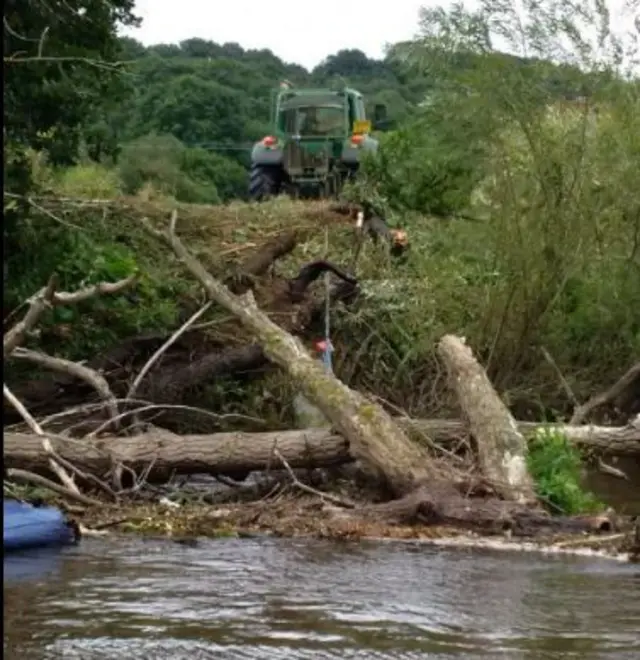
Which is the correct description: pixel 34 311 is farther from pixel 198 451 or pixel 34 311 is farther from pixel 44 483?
pixel 198 451

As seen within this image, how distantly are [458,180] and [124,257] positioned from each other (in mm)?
3720

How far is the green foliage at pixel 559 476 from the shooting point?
937 cm

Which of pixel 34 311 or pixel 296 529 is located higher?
pixel 34 311

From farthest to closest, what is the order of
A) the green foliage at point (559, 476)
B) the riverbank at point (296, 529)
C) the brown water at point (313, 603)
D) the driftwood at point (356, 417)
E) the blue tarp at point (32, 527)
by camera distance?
the green foliage at point (559, 476) → the driftwood at point (356, 417) → the riverbank at point (296, 529) → the blue tarp at point (32, 527) → the brown water at point (313, 603)

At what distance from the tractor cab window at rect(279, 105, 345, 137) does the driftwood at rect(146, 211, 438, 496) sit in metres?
11.2

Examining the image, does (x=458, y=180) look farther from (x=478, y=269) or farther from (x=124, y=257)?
(x=124, y=257)

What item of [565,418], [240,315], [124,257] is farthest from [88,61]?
[565,418]

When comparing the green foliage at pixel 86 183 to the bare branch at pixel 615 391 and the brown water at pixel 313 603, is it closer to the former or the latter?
the bare branch at pixel 615 391

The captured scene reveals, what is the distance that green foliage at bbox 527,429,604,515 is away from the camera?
937 centimetres

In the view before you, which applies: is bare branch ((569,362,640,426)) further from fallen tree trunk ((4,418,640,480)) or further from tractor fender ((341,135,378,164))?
tractor fender ((341,135,378,164))

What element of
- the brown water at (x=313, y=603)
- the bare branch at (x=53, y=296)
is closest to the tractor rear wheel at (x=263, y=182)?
the brown water at (x=313, y=603)

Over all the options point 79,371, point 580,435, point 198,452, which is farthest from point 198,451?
point 580,435

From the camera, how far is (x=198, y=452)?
9656 mm

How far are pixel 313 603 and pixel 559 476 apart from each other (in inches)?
116
